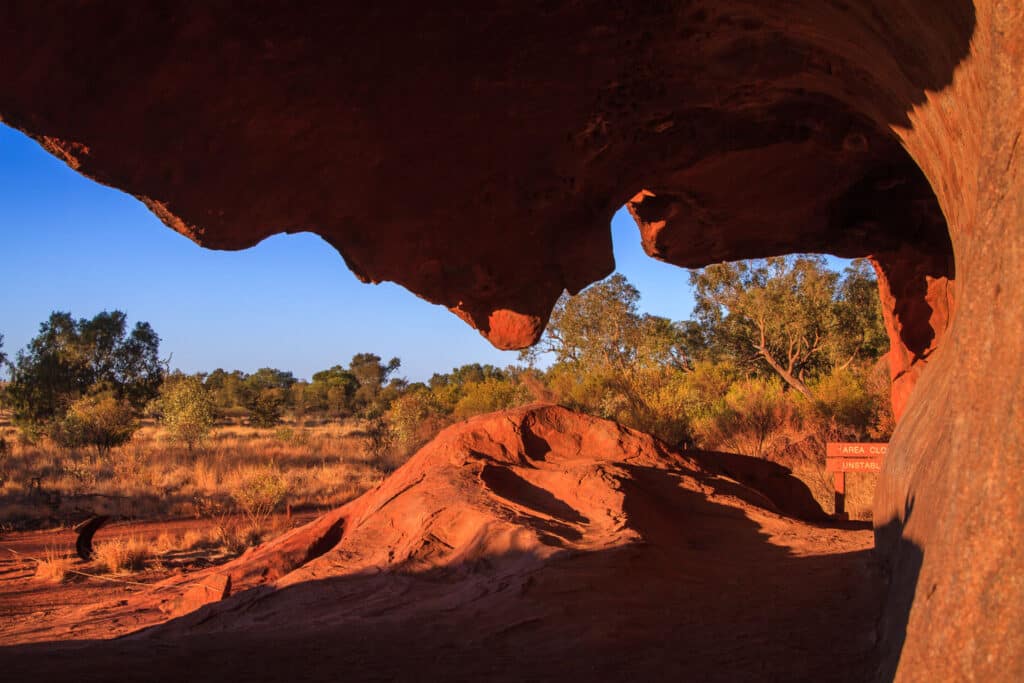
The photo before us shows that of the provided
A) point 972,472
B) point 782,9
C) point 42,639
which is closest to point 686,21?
point 782,9

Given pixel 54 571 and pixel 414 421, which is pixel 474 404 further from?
pixel 54 571

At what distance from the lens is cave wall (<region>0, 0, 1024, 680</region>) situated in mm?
2121

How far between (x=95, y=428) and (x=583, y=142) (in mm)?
21033

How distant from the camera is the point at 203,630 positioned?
5.68m

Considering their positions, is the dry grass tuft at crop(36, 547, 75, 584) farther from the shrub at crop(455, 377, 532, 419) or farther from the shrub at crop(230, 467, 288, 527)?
the shrub at crop(455, 377, 532, 419)

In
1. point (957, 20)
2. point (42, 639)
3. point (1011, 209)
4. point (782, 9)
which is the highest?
point (782, 9)

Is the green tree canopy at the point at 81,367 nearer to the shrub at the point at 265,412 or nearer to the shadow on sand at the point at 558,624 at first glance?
the shrub at the point at 265,412

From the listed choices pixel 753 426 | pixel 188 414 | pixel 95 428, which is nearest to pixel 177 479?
pixel 188 414

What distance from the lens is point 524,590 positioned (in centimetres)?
459

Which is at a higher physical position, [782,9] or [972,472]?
[782,9]

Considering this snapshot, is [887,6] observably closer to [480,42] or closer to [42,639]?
[480,42]

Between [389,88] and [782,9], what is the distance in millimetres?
2373

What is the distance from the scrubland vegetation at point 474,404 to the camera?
15.1 meters

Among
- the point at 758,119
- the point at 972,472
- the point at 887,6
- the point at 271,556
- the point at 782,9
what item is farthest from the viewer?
the point at 271,556
